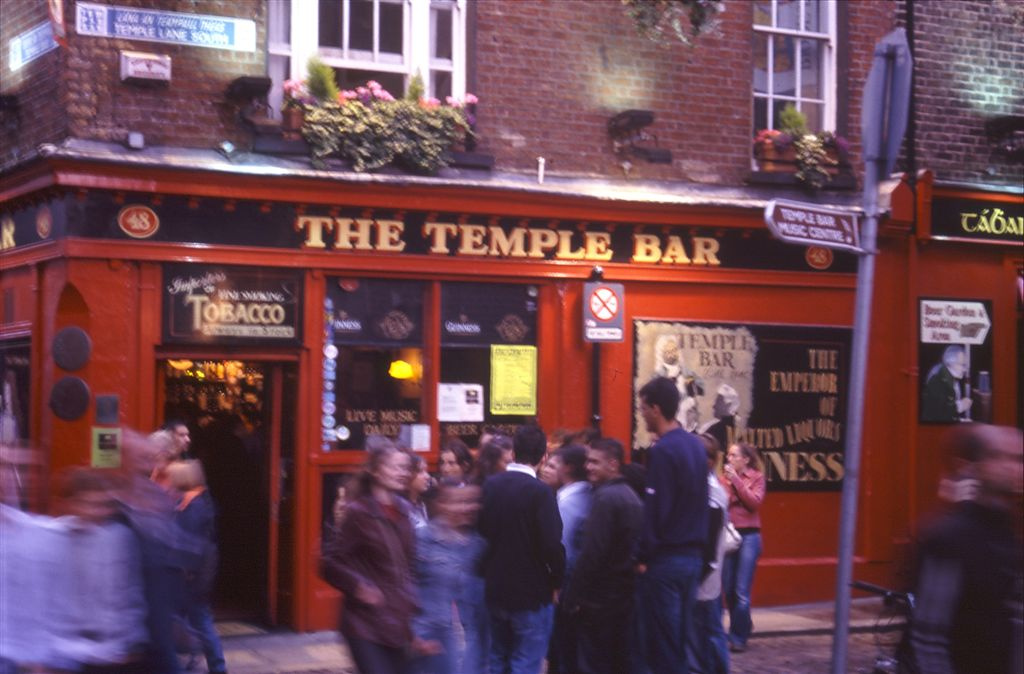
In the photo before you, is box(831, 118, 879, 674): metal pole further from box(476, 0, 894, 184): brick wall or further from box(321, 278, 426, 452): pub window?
box(476, 0, 894, 184): brick wall

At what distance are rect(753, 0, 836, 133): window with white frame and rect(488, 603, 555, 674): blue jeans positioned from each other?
24.9 ft

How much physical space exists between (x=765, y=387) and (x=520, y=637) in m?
6.31

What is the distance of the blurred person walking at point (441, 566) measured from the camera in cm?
754

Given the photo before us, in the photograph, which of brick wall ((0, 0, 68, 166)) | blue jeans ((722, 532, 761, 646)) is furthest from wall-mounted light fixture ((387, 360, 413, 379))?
brick wall ((0, 0, 68, 166))

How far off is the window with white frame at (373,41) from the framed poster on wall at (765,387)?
3183 mm

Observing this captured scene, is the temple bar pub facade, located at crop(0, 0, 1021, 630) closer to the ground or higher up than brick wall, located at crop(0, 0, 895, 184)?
closer to the ground

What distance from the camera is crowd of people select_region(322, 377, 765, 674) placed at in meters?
7.66

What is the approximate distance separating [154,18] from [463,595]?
598cm

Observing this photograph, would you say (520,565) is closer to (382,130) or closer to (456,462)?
(456,462)

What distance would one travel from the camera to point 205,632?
33.8 feet

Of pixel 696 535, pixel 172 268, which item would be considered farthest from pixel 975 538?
pixel 172 268

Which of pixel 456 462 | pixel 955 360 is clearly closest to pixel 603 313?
pixel 456 462

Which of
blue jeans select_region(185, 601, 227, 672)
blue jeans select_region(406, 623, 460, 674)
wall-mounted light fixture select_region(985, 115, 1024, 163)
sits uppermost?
wall-mounted light fixture select_region(985, 115, 1024, 163)

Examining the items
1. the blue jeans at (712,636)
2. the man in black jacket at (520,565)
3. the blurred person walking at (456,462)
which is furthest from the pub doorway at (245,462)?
the blue jeans at (712,636)
